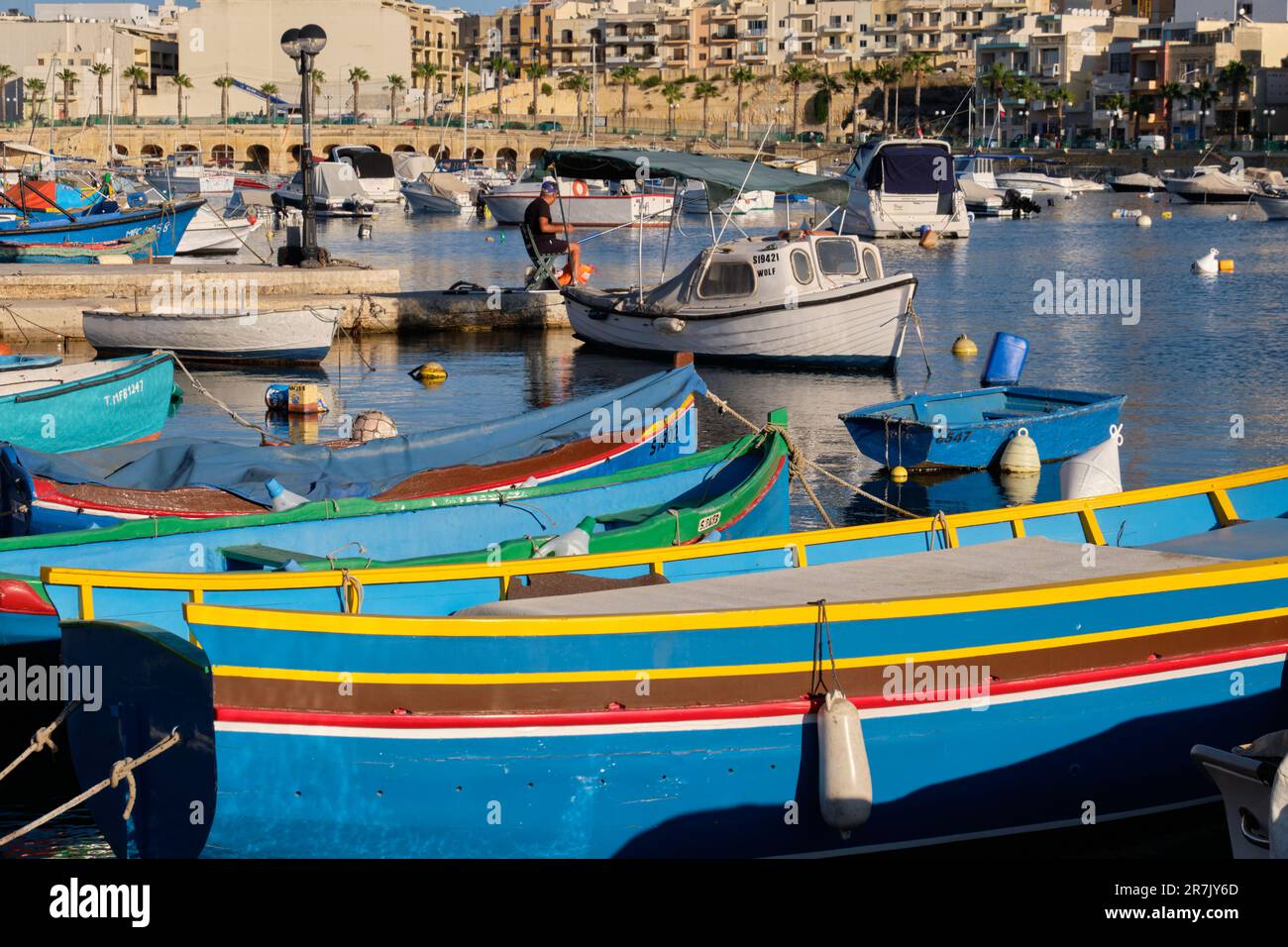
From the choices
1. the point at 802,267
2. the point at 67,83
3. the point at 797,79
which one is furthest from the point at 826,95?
the point at 802,267

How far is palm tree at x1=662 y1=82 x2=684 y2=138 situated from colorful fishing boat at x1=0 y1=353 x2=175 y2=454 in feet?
418

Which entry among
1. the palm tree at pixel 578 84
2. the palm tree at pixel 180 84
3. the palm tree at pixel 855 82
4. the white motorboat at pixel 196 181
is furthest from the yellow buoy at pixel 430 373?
the palm tree at pixel 855 82

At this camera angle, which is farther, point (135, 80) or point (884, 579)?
point (135, 80)

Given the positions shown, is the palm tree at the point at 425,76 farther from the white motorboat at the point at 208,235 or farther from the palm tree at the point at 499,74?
A: the white motorboat at the point at 208,235

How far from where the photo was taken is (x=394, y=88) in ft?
433

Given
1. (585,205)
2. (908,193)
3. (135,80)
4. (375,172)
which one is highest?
(135,80)

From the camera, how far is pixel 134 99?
405ft

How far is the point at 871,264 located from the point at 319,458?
45.3 ft

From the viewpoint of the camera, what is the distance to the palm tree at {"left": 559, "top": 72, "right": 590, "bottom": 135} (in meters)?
143

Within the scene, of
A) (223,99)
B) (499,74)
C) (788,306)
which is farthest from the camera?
(499,74)

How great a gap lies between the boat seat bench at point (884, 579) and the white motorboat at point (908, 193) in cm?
4843

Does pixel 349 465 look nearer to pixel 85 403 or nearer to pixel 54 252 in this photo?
pixel 85 403

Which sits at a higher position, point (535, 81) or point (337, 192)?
point (535, 81)

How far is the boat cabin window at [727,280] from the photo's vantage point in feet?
82.6
